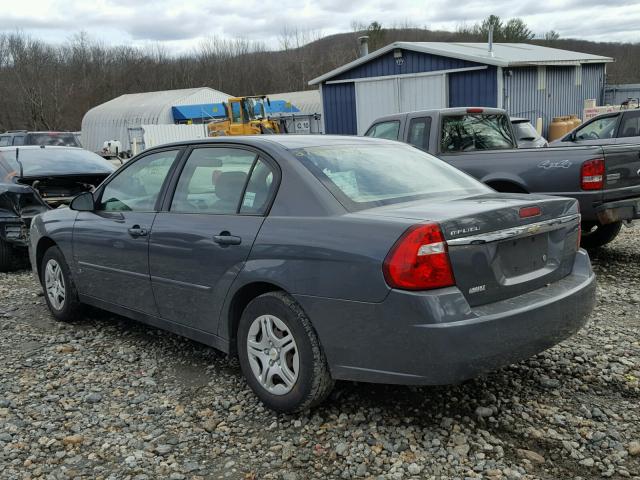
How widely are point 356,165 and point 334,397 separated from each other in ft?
4.62

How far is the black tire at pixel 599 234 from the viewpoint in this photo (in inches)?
288

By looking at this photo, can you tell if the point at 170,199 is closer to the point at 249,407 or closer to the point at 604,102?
the point at 249,407

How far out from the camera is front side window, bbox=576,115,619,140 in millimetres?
12203

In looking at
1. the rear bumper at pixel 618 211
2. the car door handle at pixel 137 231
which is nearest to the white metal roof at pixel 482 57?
the rear bumper at pixel 618 211

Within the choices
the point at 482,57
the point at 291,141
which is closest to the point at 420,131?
the point at 291,141

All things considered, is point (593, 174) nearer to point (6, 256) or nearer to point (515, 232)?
point (515, 232)

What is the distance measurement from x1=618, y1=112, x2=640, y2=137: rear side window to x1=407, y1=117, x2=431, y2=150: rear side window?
6.22 metres

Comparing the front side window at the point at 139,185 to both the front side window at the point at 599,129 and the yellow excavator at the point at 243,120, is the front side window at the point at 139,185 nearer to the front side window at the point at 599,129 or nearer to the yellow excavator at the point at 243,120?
the front side window at the point at 599,129

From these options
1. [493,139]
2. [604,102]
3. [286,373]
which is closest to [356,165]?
[286,373]

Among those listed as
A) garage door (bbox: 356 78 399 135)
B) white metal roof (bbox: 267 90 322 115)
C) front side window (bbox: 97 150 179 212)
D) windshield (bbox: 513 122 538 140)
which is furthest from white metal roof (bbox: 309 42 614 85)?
white metal roof (bbox: 267 90 322 115)

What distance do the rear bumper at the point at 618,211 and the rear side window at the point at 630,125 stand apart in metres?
6.54

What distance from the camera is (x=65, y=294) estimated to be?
530cm

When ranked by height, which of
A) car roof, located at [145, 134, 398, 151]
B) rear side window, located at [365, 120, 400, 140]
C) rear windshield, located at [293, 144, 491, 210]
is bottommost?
rear windshield, located at [293, 144, 491, 210]

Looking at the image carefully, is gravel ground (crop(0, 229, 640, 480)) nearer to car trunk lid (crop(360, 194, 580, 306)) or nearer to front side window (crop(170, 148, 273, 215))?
car trunk lid (crop(360, 194, 580, 306))
